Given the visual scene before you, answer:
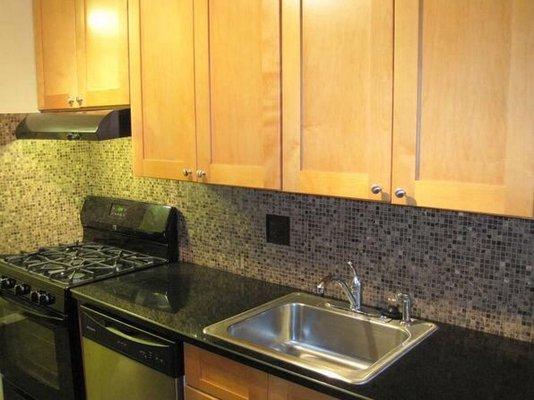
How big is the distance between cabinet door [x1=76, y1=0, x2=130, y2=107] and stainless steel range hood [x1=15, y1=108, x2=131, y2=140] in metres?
0.07

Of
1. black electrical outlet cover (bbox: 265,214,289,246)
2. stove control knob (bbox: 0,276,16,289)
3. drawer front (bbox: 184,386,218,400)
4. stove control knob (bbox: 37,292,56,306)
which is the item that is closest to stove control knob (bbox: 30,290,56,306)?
stove control knob (bbox: 37,292,56,306)

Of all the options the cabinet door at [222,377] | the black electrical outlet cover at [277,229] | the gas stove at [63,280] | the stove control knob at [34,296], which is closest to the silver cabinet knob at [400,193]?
the cabinet door at [222,377]

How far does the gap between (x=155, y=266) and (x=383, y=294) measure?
3.69ft

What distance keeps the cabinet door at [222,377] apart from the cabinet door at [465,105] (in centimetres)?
67

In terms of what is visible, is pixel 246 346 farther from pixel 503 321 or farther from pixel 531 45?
pixel 531 45

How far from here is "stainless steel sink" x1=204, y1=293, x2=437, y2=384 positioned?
1.75 m

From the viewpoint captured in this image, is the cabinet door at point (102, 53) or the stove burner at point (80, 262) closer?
the cabinet door at point (102, 53)

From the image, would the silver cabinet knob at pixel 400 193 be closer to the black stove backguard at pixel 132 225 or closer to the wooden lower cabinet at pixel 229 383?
the wooden lower cabinet at pixel 229 383

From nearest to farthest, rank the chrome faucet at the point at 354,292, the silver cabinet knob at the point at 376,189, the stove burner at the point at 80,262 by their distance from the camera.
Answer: the silver cabinet knob at the point at 376,189 → the chrome faucet at the point at 354,292 → the stove burner at the point at 80,262

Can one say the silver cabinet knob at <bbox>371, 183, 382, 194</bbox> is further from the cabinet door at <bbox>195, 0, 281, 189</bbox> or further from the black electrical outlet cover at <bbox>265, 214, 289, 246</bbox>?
the black electrical outlet cover at <bbox>265, 214, 289, 246</bbox>

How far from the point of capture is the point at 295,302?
2025 millimetres

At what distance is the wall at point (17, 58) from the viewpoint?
2514 millimetres

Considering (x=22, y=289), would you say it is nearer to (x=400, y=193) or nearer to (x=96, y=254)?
(x=96, y=254)

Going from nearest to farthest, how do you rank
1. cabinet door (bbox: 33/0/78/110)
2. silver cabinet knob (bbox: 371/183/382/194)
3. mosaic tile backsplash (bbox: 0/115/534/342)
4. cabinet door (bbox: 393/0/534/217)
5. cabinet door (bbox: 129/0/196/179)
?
cabinet door (bbox: 393/0/534/217), silver cabinet knob (bbox: 371/183/382/194), mosaic tile backsplash (bbox: 0/115/534/342), cabinet door (bbox: 129/0/196/179), cabinet door (bbox: 33/0/78/110)
